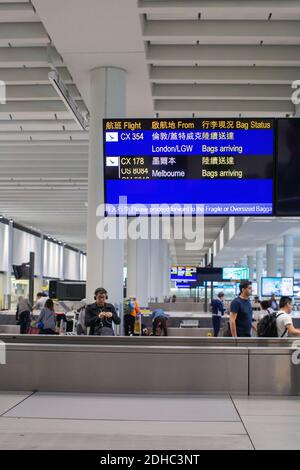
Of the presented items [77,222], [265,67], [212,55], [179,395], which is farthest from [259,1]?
[77,222]

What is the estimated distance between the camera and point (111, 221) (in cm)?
1049

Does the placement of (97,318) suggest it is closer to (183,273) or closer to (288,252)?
(288,252)

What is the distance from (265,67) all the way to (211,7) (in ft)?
9.60

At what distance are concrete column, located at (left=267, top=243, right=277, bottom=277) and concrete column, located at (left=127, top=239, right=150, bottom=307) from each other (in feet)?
55.9

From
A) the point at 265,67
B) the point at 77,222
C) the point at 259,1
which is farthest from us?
the point at 77,222

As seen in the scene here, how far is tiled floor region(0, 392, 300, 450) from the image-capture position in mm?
4309

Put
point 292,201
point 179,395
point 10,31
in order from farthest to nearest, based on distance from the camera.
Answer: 1. point 10,31
2. point 292,201
3. point 179,395

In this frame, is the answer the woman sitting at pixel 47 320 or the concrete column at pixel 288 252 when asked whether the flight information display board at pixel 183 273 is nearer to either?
the concrete column at pixel 288 252

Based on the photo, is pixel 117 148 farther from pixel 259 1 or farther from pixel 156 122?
pixel 259 1

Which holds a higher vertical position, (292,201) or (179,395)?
(292,201)

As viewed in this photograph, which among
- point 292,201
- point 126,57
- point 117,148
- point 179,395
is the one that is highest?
point 126,57

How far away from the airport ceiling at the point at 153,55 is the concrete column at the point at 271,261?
27.3 m

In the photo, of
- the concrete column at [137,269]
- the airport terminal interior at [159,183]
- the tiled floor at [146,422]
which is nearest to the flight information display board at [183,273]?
the concrete column at [137,269]

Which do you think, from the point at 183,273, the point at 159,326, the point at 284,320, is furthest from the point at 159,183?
the point at 183,273
